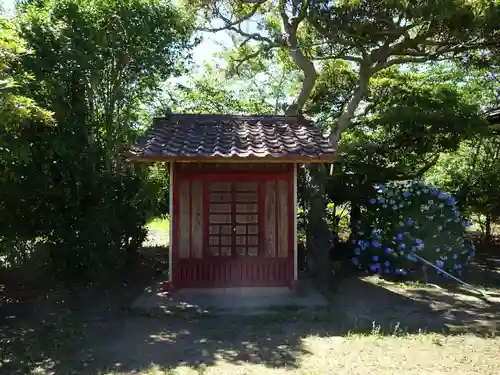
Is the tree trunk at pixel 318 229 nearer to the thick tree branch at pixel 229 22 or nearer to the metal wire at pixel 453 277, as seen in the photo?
the metal wire at pixel 453 277


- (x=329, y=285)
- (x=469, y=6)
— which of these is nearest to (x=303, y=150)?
(x=329, y=285)

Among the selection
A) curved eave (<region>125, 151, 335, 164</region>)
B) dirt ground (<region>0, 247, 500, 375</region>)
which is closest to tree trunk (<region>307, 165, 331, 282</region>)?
dirt ground (<region>0, 247, 500, 375</region>)

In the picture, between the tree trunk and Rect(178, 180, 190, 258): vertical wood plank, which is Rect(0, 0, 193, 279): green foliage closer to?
Rect(178, 180, 190, 258): vertical wood plank

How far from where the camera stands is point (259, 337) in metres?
6.36

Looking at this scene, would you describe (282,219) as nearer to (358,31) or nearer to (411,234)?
(411,234)

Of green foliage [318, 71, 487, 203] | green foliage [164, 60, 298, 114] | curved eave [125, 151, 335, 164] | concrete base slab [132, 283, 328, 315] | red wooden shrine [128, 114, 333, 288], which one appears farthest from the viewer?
green foliage [164, 60, 298, 114]

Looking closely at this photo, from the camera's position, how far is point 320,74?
13.8 metres

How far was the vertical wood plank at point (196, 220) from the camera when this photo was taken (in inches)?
339

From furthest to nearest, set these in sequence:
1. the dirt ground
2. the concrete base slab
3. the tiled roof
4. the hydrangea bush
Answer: the hydrangea bush, the tiled roof, the concrete base slab, the dirt ground

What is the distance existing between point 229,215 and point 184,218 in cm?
81

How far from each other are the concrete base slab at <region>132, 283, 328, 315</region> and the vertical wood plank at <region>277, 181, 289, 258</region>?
0.70 metres

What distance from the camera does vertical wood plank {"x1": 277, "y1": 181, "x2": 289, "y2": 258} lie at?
8.67m

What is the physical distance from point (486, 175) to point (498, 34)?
4140 mm

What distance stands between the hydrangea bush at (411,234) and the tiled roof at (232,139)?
273cm
